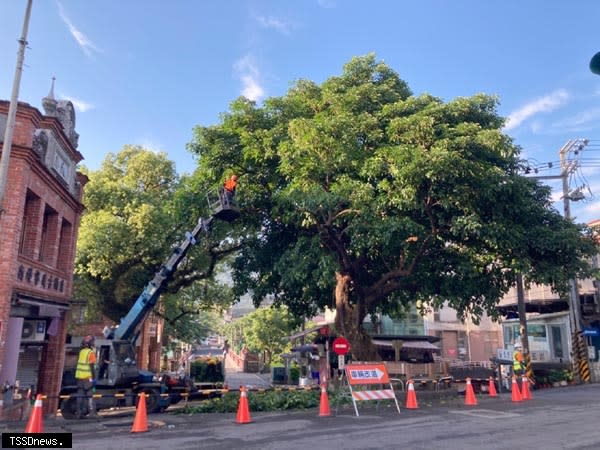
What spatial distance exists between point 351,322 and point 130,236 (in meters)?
11.4

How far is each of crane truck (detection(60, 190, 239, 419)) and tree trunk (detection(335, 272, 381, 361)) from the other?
573 cm

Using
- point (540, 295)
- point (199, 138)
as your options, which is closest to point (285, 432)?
point (199, 138)

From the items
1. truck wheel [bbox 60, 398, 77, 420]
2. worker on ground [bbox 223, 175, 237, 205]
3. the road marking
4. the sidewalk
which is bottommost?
the sidewalk

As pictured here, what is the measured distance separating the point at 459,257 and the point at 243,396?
29.4 feet

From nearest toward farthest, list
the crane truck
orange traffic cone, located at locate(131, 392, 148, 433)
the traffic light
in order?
the traffic light, orange traffic cone, located at locate(131, 392, 148, 433), the crane truck

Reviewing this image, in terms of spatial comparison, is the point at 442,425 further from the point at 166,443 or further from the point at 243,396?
the point at 166,443

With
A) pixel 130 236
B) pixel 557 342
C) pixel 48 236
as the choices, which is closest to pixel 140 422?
pixel 48 236

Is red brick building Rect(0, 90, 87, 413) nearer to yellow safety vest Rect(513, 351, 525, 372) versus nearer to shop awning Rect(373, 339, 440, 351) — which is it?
yellow safety vest Rect(513, 351, 525, 372)

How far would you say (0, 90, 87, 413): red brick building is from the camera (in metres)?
12.6

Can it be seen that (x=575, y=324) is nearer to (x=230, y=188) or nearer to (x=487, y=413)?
(x=487, y=413)

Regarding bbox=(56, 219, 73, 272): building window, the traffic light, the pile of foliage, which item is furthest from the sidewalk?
the traffic light

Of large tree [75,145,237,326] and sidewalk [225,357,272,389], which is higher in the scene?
large tree [75,145,237,326]

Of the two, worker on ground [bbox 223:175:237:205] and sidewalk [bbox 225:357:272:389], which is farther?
sidewalk [bbox 225:357:272:389]

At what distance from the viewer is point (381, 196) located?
14.8 m
